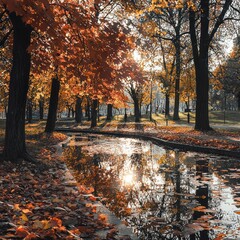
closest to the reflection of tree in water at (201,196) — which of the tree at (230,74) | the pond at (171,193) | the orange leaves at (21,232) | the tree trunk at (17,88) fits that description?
the pond at (171,193)

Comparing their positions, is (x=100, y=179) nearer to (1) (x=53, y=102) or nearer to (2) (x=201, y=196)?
(2) (x=201, y=196)

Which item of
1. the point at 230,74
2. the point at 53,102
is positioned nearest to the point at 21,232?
the point at 53,102

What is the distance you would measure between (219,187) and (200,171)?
2100 mm

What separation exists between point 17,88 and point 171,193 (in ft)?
17.4

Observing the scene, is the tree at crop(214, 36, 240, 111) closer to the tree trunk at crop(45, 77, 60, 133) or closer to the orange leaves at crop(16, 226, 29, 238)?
the tree trunk at crop(45, 77, 60, 133)

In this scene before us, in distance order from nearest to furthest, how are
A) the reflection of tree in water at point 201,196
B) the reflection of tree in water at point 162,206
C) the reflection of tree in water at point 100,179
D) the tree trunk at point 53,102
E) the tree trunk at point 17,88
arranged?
1. the reflection of tree in water at point 201,196
2. the reflection of tree in water at point 162,206
3. the reflection of tree in water at point 100,179
4. the tree trunk at point 17,88
5. the tree trunk at point 53,102

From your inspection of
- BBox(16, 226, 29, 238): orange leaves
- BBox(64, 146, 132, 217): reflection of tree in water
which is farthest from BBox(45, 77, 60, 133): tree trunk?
BBox(16, 226, 29, 238): orange leaves

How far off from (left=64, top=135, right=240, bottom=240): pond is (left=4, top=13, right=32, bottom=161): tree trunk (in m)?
1.92

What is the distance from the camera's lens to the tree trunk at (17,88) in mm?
9336

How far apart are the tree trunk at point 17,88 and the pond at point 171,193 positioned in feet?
6.30

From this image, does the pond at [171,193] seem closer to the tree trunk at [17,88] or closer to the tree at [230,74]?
the tree trunk at [17,88]

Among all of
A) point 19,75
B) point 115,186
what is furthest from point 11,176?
point 19,75

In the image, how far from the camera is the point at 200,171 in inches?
370

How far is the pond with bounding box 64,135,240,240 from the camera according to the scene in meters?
4.76
